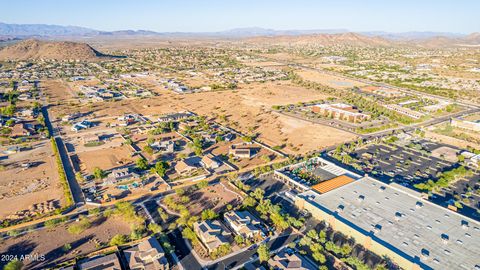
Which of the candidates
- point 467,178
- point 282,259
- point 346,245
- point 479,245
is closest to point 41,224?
point 282,259

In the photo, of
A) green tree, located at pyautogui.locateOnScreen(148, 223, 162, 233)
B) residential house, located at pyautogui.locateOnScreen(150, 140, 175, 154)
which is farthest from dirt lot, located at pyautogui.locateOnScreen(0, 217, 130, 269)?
residential house, located at pyautogui.locateOnScreen(150, 140, 175, 154)

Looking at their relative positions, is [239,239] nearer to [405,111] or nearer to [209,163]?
[209,163]

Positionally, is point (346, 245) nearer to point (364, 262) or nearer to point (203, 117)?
point (364, 262)

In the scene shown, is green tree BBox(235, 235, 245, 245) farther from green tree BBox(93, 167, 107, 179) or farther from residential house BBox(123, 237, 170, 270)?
green tree BBox(93, 167, 107, 179)

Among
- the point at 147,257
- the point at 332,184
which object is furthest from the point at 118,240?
the point at 332,184

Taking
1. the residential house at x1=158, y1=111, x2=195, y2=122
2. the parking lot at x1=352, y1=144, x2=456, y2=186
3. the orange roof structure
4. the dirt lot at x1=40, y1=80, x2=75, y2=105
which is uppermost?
the dirt lot at x1=40, y1=80, x2=75, y2=105
